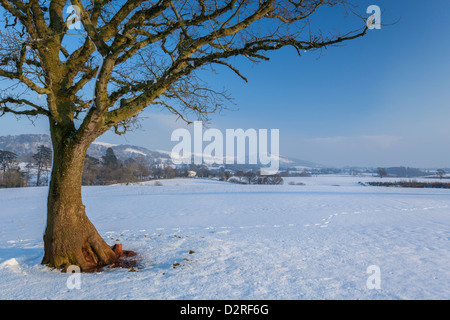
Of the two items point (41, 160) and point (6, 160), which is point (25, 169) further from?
point (41, 160)

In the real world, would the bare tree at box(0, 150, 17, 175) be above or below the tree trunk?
above

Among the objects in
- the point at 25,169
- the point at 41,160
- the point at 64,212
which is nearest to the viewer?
the point at 64,212

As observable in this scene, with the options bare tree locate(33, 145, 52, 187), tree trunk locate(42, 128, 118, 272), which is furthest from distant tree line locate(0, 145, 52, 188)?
tree trunk locate(42, 128, 118, 272)

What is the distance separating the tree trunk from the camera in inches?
166

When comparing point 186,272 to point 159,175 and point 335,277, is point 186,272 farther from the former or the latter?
point 159,175

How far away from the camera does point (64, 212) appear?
14.0 ft

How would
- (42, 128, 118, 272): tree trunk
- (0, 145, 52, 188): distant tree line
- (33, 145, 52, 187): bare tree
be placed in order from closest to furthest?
(42, 128, 118, 272): tree trunk
(0, 145, 52, 188): distant tree line
(33, 145, 52, 187): bare tree

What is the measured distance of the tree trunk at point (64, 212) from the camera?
166 inches

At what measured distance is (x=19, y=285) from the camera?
10.9 ft

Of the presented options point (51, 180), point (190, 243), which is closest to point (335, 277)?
point (190, 243)

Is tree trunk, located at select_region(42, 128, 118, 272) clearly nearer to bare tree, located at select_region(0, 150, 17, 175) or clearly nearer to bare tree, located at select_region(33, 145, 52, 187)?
bare tree, located at select_region(33, 145, 52, 187)

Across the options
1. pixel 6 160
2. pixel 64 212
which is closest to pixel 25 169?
pixel 6 160

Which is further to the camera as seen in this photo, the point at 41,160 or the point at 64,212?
the point at 41,160
